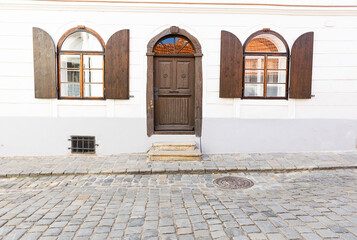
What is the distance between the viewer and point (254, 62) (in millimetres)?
6668

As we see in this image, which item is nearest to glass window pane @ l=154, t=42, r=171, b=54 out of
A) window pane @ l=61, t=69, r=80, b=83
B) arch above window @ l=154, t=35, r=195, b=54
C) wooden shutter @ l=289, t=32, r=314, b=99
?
arch above window @ l=154, t=35, r=195, b=54

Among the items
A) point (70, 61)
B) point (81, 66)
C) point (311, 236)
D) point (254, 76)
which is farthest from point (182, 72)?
point (311, 236)

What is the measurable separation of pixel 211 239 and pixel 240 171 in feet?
9.43

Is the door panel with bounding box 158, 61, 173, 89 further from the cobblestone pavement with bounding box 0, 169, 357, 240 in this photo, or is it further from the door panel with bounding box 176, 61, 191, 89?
the cobblestone pavement with bounding box 0, 169, 357, 240

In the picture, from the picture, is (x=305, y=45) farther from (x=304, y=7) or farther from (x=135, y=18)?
(x=135, y=18)

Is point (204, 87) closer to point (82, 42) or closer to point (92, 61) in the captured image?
point (92, 61)

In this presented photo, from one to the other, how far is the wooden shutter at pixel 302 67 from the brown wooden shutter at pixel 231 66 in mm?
1283

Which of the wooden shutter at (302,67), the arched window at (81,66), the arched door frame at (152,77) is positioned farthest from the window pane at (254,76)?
the arched window at (81,66)

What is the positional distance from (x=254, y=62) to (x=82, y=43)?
4.25 m

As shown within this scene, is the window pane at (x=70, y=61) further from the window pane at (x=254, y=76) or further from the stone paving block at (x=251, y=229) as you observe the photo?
the stone paving block at (x=251, y=229)

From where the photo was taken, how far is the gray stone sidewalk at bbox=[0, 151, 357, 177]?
17.8 ft

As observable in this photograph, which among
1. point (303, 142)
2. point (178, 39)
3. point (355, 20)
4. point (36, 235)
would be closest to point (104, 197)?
point (36, 235)

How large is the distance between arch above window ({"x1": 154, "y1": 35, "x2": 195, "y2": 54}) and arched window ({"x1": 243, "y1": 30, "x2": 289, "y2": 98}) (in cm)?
142

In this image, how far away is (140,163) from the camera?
5855 mm
